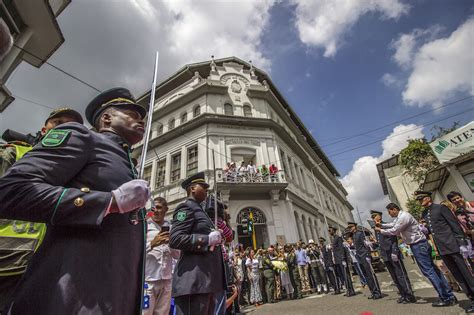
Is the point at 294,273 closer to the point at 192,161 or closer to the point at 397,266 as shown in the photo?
the point at 397,266

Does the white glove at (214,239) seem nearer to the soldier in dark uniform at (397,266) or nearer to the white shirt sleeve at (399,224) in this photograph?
the white shirt sleeve at (399,224)

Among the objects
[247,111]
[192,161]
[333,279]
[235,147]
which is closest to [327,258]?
[333,279]

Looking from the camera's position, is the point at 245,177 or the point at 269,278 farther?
the point at 245,177

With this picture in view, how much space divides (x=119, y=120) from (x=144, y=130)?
0.18 m

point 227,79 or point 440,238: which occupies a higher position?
point 227,79

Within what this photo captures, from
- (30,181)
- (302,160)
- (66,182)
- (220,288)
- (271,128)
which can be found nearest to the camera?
(30,181)

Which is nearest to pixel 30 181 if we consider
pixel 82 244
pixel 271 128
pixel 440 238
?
pixel 82 244

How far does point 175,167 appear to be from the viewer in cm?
1786

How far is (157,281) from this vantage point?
10.8ft

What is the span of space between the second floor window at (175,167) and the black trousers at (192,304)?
15.1 m

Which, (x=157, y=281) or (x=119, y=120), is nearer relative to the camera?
(x=119, y=120)

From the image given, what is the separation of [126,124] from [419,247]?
6.03 metres

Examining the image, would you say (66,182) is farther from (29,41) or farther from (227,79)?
(227,79)

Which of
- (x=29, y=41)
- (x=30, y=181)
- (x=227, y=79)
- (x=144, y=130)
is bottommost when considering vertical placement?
(x=30, y=181)
